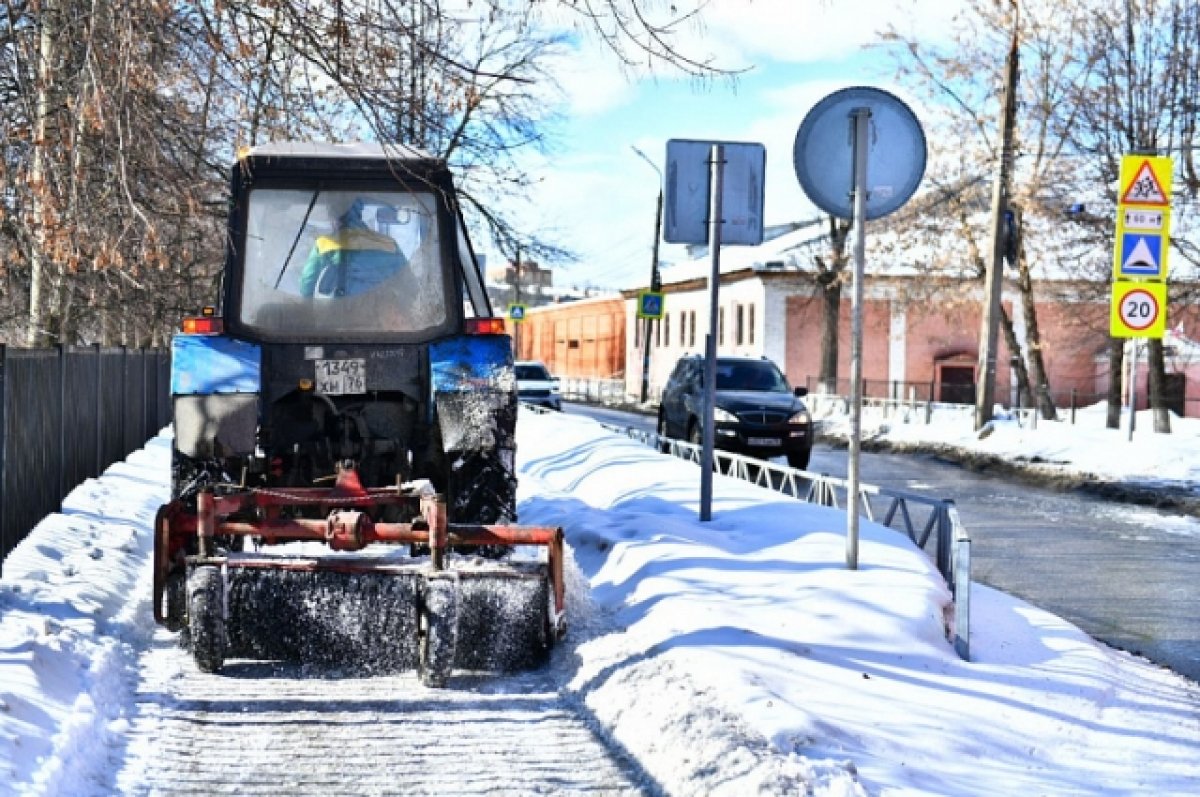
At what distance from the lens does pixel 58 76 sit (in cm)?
955

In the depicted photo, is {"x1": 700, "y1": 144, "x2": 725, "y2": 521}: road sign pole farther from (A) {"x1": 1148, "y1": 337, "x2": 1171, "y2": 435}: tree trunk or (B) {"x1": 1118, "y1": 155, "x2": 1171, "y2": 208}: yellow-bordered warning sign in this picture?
(A) {"x1": 1148, "y1": 337, "x2": 1171, "y2": 435}: tree trunk

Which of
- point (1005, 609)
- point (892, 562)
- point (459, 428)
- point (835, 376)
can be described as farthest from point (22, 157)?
point (835, 376)

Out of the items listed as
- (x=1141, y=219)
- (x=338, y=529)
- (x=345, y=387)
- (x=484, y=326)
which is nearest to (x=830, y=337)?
(x=1141, y=219)

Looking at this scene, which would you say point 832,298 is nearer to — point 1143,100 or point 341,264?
point 1143,100

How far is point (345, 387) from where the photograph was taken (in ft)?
27.5

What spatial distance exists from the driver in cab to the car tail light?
1.78 feet

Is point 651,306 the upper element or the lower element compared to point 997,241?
lower

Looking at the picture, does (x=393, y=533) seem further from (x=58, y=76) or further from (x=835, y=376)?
(x=835, y=376)

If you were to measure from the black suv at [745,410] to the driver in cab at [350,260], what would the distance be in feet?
39.0

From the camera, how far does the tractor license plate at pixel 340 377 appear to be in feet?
27.3

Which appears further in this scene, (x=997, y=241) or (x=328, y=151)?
(x=997, y=241)

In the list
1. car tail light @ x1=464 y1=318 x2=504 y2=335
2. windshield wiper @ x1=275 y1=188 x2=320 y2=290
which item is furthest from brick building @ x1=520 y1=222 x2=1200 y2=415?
windshield wiper @ x1=275 y1=188 x2=320 y2=290

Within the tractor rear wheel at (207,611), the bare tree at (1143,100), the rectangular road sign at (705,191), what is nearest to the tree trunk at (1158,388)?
the bare tree at (1143,100)

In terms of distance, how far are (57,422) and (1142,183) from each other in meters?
13.8
